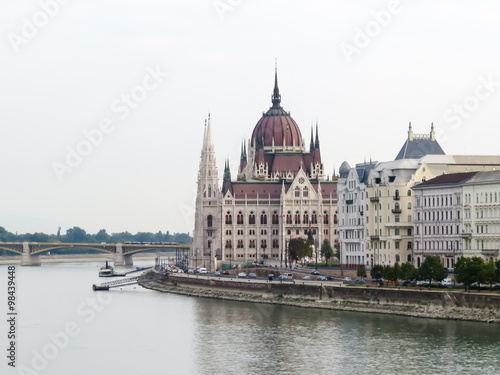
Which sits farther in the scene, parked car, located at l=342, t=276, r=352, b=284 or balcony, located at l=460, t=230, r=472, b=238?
balcony, located at l=460, t=230, r=472, b=238

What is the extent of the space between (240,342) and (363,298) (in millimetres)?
20880

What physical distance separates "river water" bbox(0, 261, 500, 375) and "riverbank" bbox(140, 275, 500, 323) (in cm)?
154

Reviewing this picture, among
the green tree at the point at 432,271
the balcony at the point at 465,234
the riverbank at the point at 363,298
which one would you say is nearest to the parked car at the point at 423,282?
the green tree at the point at 432,271

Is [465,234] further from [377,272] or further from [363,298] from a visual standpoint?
[363,298]

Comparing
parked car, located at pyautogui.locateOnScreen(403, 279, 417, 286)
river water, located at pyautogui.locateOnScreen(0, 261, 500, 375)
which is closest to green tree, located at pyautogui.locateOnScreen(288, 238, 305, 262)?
river water, located at pyautogui.locateOnScreen(0, 261, 500, 375)

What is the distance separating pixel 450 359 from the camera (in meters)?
77.6

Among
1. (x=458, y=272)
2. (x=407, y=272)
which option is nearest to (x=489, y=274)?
(x=458, y=272)

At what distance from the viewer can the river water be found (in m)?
76.3

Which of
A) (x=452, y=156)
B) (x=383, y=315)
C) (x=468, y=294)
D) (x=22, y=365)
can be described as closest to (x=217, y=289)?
(x=452, y=156)

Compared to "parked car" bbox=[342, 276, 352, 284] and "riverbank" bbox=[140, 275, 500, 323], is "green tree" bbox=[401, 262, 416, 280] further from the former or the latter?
"parked car" bbox=[342, 276, 352, 284]

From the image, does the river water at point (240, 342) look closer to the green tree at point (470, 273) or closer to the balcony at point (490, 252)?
the green tree at point (470, 273)

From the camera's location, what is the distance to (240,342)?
87.4 metres

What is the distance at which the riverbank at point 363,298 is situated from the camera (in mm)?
92938

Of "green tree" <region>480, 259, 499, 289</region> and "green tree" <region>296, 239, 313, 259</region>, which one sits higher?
"green tree" <region>296, 239, 313, 259</region>
